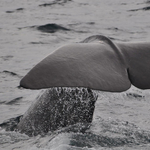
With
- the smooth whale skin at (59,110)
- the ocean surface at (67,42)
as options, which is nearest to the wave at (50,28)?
the ocean surface at (67,42)

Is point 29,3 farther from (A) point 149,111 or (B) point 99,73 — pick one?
(B) point 99,73

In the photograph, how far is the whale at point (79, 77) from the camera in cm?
392

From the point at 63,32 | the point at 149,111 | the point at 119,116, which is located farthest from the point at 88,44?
the point at 63,32

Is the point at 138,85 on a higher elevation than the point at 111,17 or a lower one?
higher

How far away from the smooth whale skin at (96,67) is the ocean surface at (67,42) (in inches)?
35.0

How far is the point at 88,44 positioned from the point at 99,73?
0.57m

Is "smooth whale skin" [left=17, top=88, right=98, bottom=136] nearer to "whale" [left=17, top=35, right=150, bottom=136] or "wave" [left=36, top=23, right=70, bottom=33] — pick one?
"whale" [left=17, top=35, right=150, bottom=136]

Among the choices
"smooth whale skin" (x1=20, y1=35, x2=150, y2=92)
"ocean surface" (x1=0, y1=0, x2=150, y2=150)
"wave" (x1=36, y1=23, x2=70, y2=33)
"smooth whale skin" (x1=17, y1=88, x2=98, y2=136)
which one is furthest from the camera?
"wave" (x1=36, y1=23, x2=70, y2=33)

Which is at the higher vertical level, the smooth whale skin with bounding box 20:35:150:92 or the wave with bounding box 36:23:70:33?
the smooth whale skin with bounding box 20:35:150:92

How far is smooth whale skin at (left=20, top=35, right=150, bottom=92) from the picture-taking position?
3.87 metres

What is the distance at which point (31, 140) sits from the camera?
17.3ft

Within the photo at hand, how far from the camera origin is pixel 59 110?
5.18 metres

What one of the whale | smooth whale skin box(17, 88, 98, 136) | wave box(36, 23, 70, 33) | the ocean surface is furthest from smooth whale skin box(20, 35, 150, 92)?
wave box(36, 23, 70, 33)

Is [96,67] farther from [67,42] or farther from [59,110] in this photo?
[67,42]
